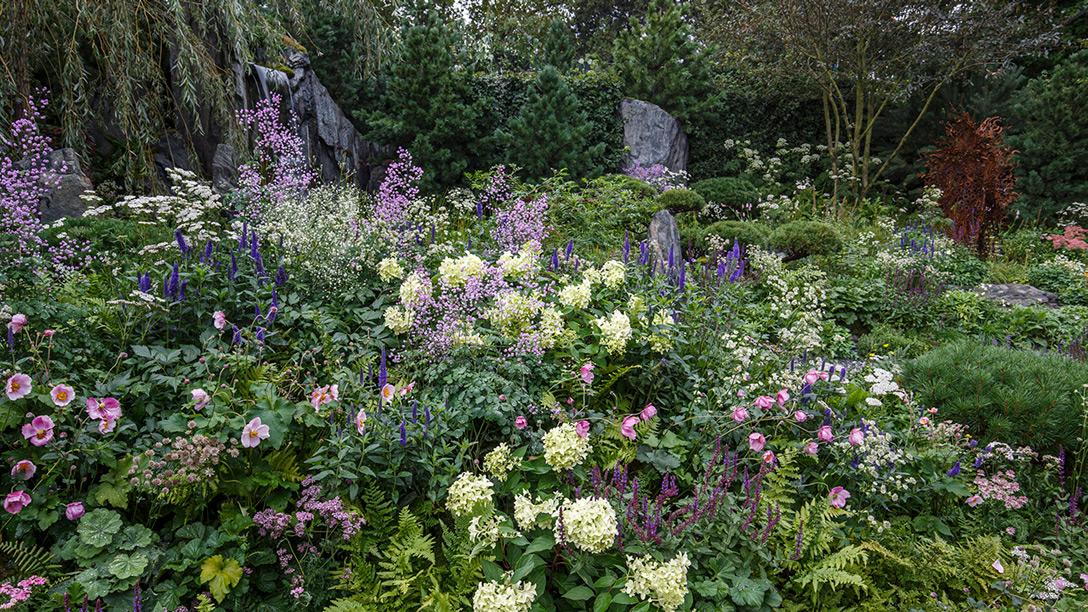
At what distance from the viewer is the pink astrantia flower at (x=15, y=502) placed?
6.47ft

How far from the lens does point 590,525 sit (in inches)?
74.0

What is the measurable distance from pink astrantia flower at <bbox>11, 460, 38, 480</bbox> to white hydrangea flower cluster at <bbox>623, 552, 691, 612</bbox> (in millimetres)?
2031

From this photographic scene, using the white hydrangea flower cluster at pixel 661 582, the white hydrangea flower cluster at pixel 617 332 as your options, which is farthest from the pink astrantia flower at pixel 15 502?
the white hydrangea flower cluster at pixel 617 332

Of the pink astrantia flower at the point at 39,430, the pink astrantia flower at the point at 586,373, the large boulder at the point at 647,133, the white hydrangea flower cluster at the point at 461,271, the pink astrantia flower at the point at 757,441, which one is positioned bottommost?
the pink astrantia flower at the point at 757,441

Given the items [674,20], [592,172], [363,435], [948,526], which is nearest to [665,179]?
[592,172]

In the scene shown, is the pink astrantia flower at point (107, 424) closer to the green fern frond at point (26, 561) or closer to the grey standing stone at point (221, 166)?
the green fern frond at point (26, 561)

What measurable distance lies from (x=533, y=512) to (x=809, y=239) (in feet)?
19.1

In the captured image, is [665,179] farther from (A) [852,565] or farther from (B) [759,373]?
(A) [852,565]

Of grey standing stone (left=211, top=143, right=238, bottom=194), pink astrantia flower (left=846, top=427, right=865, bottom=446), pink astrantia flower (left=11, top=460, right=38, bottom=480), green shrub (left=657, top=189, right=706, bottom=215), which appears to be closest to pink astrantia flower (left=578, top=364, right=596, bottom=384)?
pink astrantia flower (left=846, top=427, right=865, bottom=446)

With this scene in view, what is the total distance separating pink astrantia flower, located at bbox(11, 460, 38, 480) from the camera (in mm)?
2033

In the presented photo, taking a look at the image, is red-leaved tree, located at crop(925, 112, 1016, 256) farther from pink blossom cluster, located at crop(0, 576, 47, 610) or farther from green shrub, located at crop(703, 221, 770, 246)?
pink blossom cluster, located at crop(0, 576, 47, 610)

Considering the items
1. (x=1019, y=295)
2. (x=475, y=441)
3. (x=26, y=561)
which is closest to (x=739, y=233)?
(x=1019, y=295)

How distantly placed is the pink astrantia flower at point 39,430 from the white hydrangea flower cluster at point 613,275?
2380 millimetres

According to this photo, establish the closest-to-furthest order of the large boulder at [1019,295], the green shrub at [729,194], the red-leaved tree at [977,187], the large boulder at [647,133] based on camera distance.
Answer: the large boulder at [1019,295]
the red-leaved tree at [977,187]
the green shrub at [729,194]
the large boulder at [647,133]
